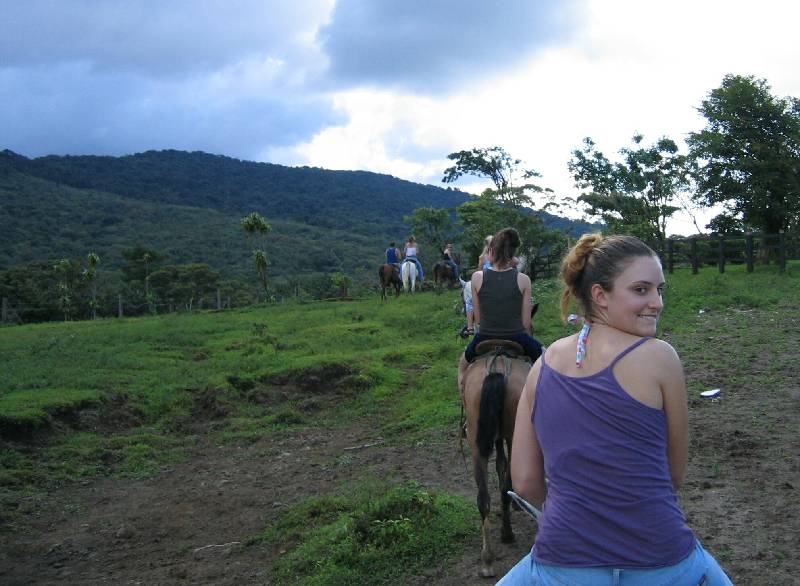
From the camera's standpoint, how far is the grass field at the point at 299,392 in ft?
20.0

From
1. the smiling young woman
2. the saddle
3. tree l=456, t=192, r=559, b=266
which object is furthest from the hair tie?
tree l=456, t=192, r=559, b=266

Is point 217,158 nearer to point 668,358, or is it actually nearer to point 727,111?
point 727,111

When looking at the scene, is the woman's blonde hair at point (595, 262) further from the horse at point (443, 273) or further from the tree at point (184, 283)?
the tree at point (184, 283)

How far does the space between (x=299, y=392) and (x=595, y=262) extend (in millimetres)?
11403

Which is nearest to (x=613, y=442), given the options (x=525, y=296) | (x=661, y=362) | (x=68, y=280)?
(x=661, y=362)

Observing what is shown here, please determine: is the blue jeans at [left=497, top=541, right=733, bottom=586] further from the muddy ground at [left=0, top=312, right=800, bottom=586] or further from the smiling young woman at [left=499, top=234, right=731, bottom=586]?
the muddy ground at [left=0, top=312, right=800, bottom=586]

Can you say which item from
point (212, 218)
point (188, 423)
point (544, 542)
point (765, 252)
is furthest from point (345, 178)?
point (544, 542)

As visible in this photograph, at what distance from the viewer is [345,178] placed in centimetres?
15850

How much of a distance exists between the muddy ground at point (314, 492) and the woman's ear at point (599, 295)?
312 cm

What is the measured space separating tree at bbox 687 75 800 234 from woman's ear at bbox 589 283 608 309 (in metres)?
26.3

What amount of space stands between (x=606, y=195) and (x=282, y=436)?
26.7m

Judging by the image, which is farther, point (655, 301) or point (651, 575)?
point (655, 301)

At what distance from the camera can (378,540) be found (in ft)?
18.5

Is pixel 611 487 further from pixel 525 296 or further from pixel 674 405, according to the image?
pixel 525 296
